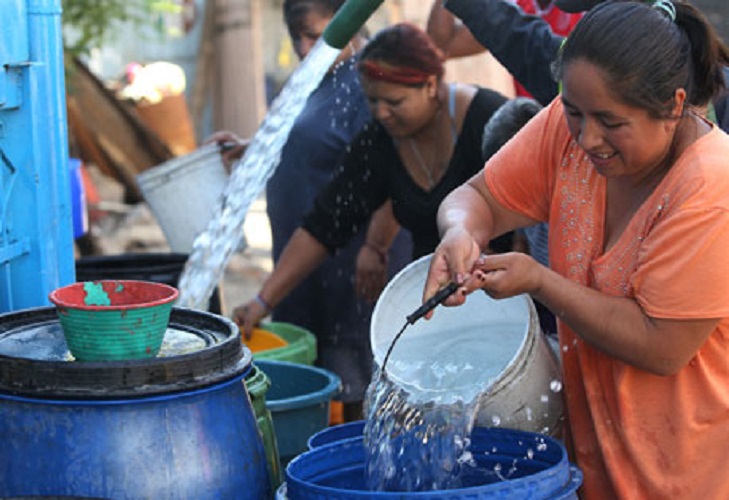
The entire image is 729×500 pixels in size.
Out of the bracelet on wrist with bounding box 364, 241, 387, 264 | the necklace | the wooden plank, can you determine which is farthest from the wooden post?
the necklace

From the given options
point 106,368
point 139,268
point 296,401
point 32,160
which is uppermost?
point 32,160

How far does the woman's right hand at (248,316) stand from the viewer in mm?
3854

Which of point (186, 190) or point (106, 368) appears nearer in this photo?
point (106, 368)

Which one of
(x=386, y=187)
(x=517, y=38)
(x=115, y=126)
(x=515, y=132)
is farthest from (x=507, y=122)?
(x=115, y=126)

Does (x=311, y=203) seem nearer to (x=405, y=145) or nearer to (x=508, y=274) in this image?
(x=405, y=145)

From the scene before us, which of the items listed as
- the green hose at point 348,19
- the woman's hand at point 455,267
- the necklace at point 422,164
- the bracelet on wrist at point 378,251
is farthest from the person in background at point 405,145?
the woman's hand at point 455,267

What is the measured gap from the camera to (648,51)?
2.07m

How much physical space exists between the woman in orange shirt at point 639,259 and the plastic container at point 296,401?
981 mm

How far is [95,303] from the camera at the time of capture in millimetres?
2170

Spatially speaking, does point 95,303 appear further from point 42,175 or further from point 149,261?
point 149,261

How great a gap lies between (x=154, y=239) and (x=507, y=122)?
5.98 metres

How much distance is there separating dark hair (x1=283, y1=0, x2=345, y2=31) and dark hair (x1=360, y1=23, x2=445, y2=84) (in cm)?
67

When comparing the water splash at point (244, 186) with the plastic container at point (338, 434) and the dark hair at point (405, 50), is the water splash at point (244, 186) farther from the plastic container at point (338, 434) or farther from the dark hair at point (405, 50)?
the plastic container at point (338, 434)

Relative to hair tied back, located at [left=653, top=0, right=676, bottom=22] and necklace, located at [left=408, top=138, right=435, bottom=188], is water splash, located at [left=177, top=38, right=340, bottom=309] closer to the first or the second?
necklace, located at [left=408, top=138, right=435, bottom=188]
